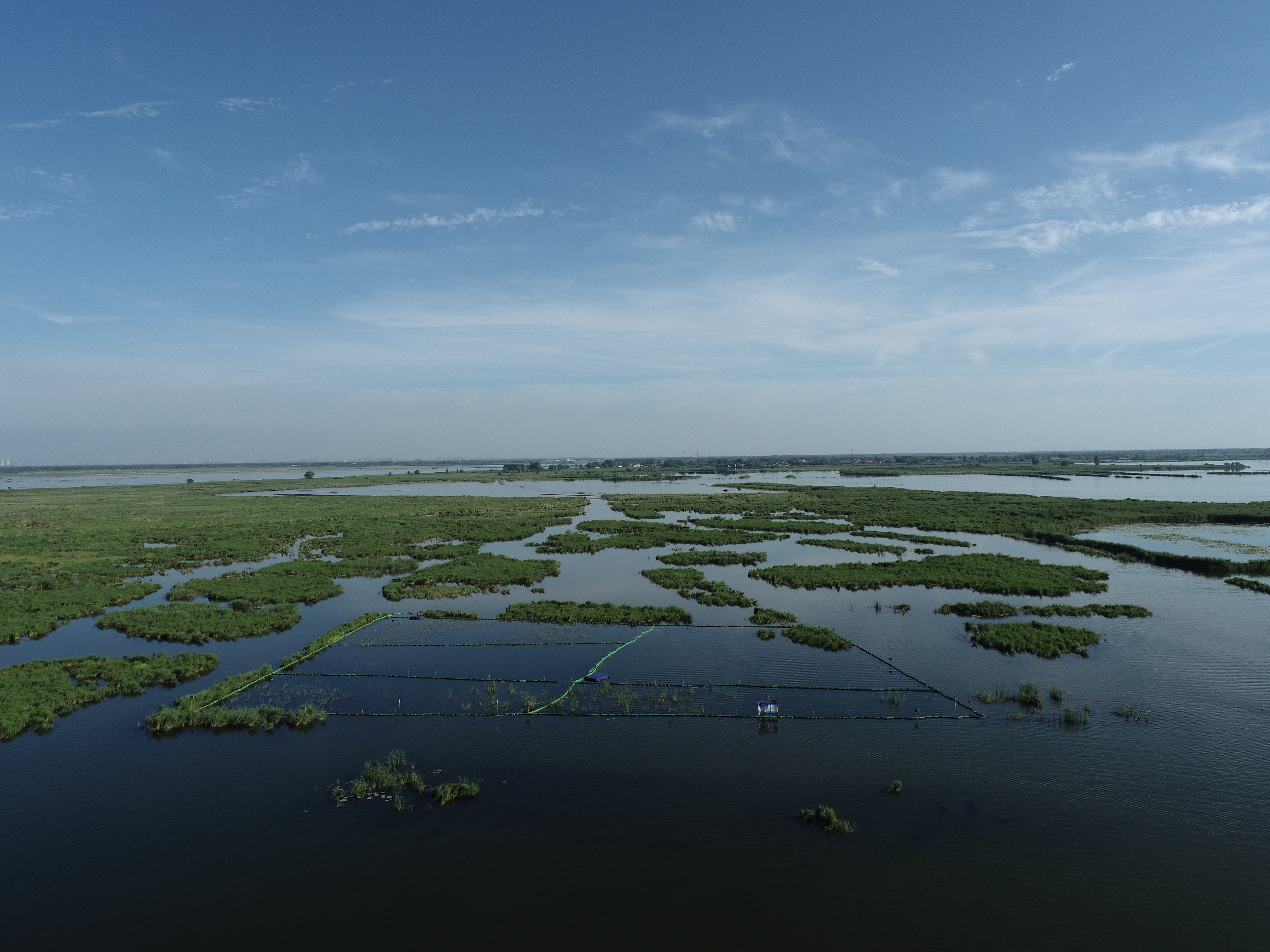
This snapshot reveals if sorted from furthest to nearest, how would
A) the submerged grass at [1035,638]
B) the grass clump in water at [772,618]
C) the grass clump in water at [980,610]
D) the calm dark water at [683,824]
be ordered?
1. the grass clump in water at [980,610]
2. the grass clump in water at [772,618]
3. the submerged grass at [1035,638]
4. the calm dark water at [683,824]

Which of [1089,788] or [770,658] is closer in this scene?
[1089,788]

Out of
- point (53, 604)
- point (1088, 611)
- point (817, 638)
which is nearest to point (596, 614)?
point (817, 638)

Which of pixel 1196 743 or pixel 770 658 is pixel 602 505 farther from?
pixel 1196 743

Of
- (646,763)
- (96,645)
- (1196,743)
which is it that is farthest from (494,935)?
(96,645)

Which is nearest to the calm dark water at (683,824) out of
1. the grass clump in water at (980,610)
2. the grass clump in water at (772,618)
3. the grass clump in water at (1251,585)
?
the grass clump in water at (772,618)

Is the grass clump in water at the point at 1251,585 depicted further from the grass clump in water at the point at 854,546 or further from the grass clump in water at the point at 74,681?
the grass clump in water at the point at 74,681

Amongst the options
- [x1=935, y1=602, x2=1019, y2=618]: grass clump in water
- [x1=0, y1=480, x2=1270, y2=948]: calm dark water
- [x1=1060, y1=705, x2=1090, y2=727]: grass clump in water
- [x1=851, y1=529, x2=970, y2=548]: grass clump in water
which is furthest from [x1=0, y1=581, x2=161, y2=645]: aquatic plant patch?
[x1=851, y1=529, x2=970, y2=548]: grass clump in water
